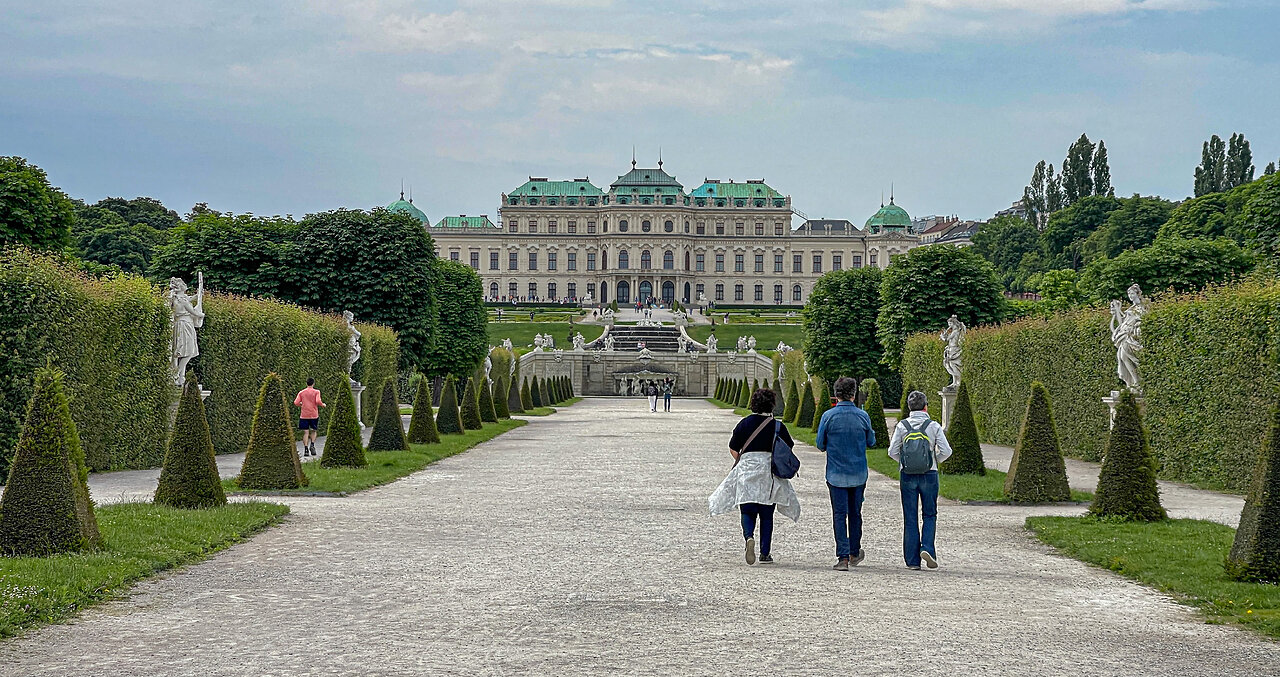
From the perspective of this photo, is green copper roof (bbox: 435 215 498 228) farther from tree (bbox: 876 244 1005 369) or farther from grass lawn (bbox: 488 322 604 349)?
tree (bbox: 876 244 1005 369)

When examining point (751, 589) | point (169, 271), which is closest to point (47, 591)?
point (751, 589)

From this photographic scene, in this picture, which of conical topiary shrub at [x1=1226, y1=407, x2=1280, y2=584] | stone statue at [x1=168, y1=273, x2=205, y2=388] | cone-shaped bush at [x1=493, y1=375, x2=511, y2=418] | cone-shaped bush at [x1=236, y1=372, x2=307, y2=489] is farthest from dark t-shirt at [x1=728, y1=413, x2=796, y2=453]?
cone-shaped bush at [x1=493, y1=375, x2=511, y2=418]

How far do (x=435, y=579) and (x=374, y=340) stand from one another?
21.7 metres

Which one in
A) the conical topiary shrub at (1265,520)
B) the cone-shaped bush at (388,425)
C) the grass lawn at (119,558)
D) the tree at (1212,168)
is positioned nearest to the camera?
the grass lawn at (119,558)

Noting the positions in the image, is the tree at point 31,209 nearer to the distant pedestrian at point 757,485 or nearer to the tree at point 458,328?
the tree at point 458,328

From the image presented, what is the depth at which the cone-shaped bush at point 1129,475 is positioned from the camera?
427 inches

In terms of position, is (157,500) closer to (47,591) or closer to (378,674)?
(47,591)

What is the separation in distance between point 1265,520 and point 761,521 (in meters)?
3.20

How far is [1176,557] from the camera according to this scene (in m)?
8.86

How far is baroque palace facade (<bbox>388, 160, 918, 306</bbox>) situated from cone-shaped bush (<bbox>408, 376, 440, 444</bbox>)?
379 feet

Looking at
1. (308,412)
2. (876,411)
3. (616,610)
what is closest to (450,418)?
(308,412)

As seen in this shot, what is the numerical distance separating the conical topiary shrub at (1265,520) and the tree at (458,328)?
33.6m

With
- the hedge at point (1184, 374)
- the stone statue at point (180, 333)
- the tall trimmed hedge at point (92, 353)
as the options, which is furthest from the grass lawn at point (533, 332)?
the tall trimmed hedge at point (92, 353)

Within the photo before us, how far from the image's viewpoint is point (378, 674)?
5477 mm
